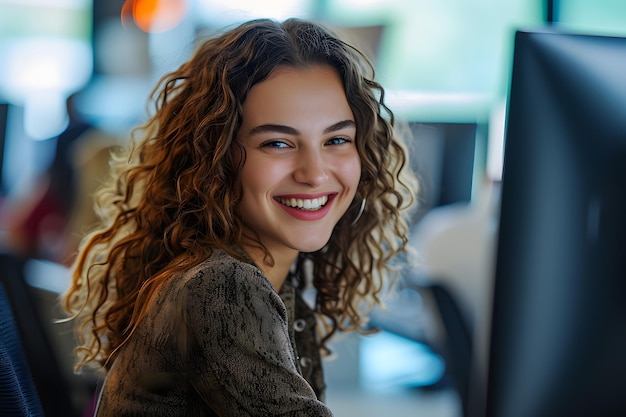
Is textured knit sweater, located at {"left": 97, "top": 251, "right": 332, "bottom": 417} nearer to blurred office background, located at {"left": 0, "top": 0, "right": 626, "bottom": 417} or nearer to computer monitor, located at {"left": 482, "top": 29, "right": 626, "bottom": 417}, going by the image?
computer monitor, located at {"left": 482, "top": 29, "right": 626, "bottom": 417}

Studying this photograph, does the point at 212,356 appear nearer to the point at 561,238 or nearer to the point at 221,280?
the point at 221,280

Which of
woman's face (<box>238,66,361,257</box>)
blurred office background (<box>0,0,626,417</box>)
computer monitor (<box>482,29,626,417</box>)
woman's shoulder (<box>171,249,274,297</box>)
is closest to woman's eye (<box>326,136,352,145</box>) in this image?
woman's face (<box>238,66,361,257</box>)

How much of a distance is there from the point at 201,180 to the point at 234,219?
68mm

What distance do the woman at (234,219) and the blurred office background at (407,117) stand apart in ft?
2.62

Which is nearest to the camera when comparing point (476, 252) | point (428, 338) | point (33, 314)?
point (33, 314)

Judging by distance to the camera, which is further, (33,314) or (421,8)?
(421,8)

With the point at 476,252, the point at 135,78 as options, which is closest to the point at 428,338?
the point at 476,252

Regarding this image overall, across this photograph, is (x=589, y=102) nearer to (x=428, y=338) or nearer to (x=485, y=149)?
(x=428, y=338)

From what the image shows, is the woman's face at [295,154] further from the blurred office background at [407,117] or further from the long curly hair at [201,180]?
the blurred office background at [407,117]

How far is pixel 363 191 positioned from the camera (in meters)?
1.30

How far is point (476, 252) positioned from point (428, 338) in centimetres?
61

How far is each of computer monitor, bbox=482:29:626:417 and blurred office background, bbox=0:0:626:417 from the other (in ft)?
4.41

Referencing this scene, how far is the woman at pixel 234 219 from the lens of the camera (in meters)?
0.91

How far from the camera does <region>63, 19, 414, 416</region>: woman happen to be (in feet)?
2.99
